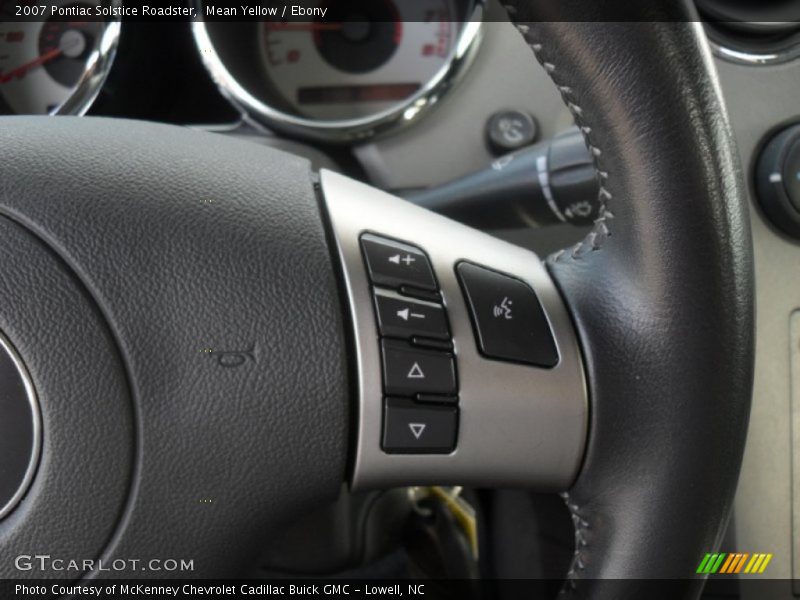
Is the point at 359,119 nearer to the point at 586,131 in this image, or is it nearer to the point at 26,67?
the point at 26,67

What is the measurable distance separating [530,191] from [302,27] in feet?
2.24

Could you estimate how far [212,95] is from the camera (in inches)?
56.5

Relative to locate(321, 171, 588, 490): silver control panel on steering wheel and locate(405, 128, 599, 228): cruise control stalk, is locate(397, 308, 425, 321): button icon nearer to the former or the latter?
locate(321, 171, 588, 490): silver control panel on steering wheel

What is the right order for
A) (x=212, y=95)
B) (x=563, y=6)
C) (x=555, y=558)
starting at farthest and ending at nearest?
(x=212, y=95), (x=555, y=558), (x=563, y=6)

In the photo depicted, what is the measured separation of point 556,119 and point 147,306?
2.46ft

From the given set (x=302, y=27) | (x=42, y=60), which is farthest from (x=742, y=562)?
(x=42, y=60)

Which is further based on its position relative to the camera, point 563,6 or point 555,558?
point 555,558

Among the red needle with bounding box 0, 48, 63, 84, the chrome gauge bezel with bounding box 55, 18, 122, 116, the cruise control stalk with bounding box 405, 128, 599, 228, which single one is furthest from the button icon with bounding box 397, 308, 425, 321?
the red needle with bounding box 0, 48, 63, 84

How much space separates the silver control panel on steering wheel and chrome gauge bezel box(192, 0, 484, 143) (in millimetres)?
651

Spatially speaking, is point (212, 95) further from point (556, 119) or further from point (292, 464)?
point (292, 464)

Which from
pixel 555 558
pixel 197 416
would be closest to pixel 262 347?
pixel 197 416

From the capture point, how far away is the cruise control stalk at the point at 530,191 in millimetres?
901

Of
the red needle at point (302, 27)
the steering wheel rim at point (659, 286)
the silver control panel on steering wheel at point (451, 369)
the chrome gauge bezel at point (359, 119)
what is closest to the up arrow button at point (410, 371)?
the silver control panel on steering wheel at point (451, 369)

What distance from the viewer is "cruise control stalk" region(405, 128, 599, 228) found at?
0.90 metres
